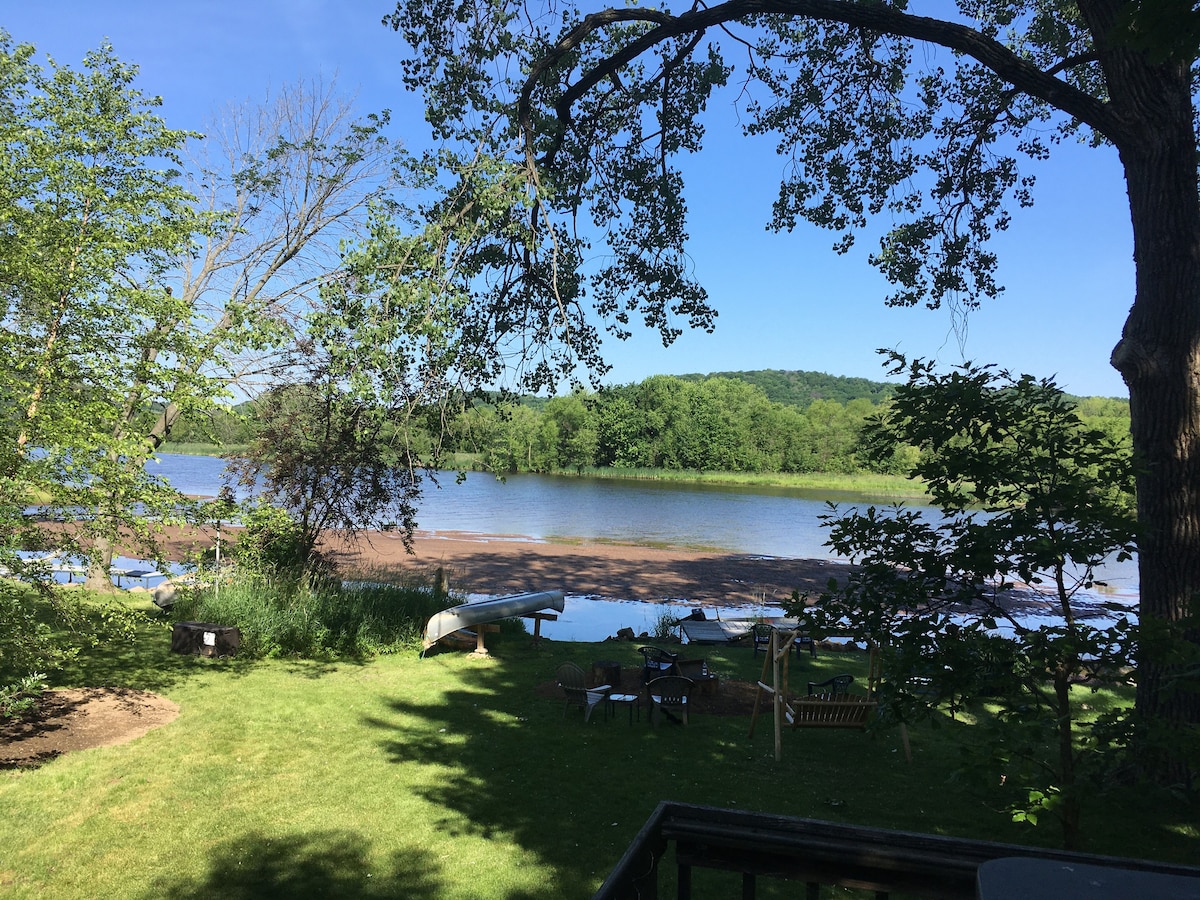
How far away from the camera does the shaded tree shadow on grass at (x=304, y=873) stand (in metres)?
5.12

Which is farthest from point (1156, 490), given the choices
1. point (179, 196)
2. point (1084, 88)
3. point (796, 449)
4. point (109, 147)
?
point (796, 449)

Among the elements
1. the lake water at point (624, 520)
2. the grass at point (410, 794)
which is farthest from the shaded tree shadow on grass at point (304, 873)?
the lake water at point (624, 520)

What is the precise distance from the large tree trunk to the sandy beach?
45.6ft

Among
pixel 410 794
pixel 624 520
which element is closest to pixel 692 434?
pixel 624 520

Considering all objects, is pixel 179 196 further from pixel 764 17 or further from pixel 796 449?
pixel 796 449

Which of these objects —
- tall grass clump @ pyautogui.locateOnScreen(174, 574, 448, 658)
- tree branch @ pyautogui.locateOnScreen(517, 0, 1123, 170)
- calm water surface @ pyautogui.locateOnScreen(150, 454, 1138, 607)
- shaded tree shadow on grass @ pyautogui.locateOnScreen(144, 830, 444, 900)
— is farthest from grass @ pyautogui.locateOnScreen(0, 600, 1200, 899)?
calm water surface @ pyautogui.locateOnScreen(150, 454, 1138, 607)

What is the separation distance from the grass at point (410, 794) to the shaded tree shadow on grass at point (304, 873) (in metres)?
0.02

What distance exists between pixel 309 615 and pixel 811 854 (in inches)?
475

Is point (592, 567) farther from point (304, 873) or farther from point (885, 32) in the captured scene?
point (304, 873)

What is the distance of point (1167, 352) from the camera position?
6055 millimetres

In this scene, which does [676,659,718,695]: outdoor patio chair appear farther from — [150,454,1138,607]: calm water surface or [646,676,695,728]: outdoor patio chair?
[150,454,1138,607]: calm water surface

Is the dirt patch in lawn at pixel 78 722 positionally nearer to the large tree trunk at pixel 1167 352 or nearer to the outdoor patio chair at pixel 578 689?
the outdoor patio chair at pixel 578 689

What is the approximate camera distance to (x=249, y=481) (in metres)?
14.5

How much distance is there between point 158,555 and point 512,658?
261 inches
